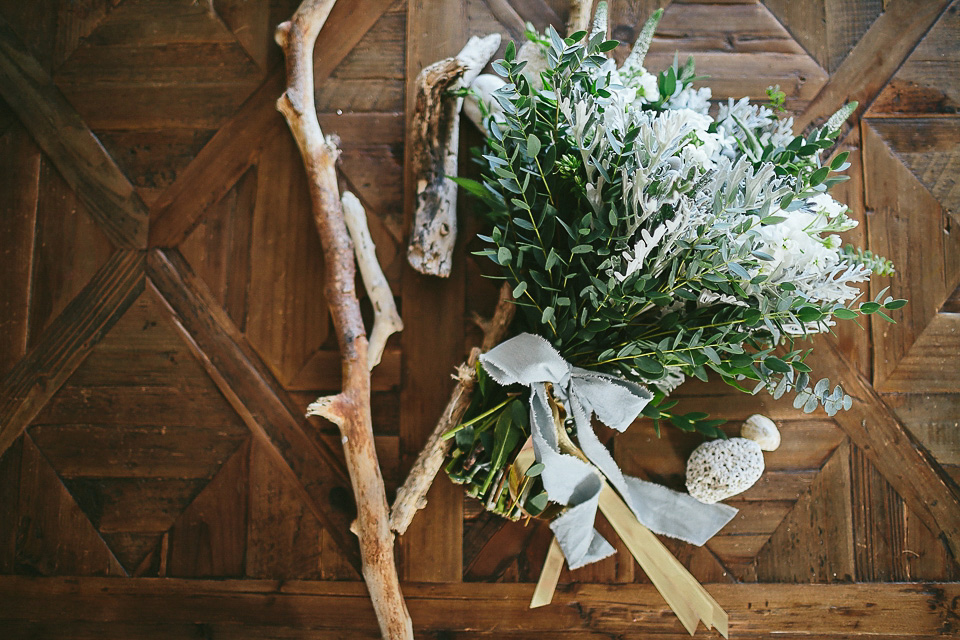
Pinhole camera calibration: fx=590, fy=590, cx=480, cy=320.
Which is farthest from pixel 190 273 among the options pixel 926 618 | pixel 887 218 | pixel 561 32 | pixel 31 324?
pixel 926 618

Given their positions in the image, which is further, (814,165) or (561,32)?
(561,32)

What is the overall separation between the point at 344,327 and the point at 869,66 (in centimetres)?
122

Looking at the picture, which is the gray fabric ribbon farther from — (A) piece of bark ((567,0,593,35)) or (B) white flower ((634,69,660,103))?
(A) piece of bark ((567,0,593,35))

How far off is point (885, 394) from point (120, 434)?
5.23 ft

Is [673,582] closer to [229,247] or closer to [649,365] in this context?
[649,365]

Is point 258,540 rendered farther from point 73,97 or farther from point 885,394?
point 885,394

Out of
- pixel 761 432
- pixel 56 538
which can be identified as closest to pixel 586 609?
pixel 761 432

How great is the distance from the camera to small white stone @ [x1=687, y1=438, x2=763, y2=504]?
3.67ft

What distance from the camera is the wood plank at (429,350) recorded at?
3.92 feet

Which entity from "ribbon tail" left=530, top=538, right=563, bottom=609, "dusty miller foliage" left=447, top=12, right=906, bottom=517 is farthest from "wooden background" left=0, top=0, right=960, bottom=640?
"dusty miller foliage" left=447, top=12, right=906, bottom=517

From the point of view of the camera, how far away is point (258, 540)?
1213mm

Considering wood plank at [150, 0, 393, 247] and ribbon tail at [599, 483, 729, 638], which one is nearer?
ribbon tail at [599, 483, 729, 638]

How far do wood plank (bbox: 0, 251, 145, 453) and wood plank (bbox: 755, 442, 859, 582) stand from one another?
1.44 m

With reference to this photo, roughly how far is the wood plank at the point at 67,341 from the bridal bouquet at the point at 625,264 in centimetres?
80
